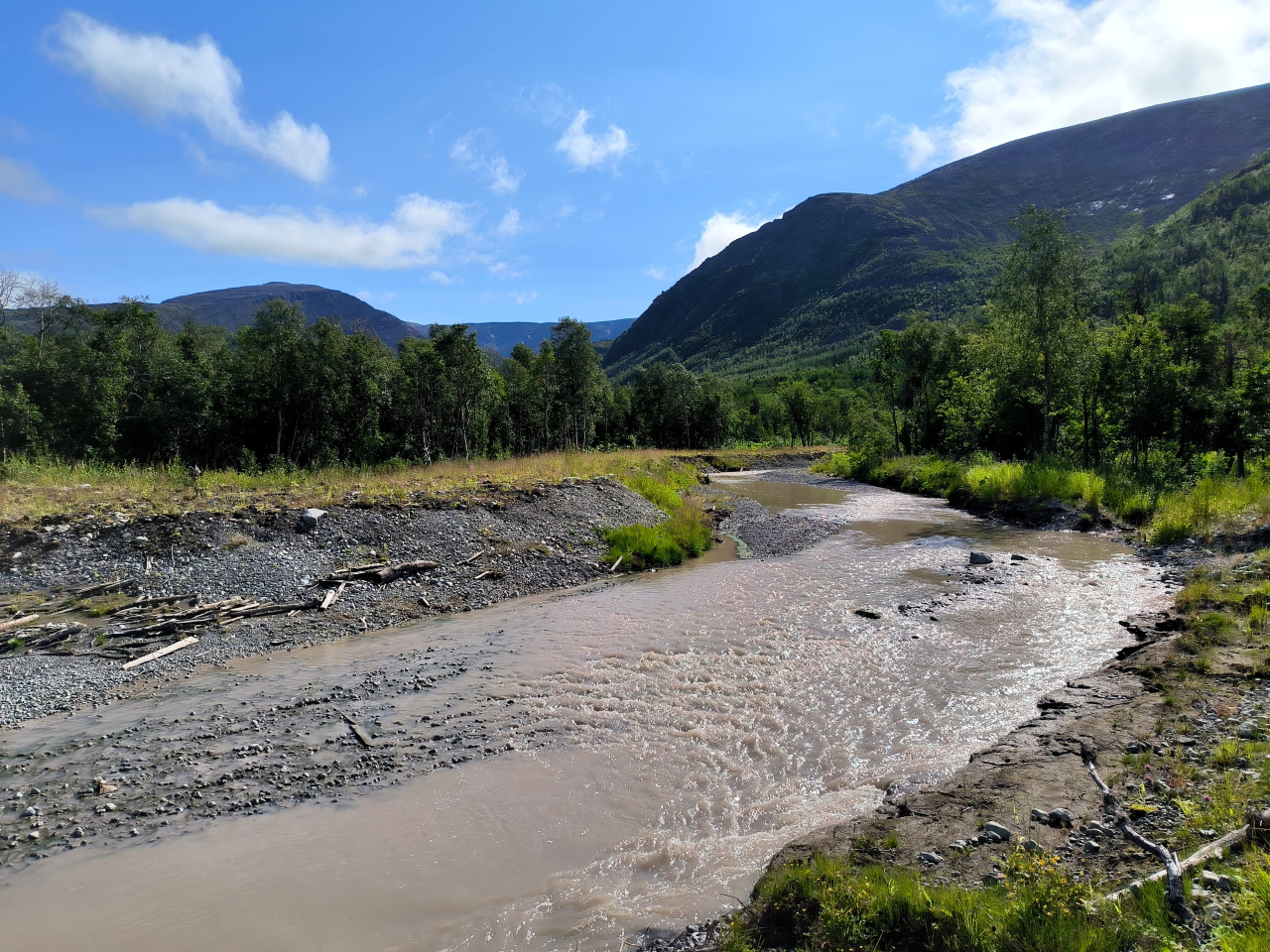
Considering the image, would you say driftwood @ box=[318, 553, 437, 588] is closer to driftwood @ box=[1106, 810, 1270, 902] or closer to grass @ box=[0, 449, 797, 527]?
grass @ box=[0, 449, 797, 527]

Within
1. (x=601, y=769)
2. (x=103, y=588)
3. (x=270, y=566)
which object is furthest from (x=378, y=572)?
(x=601, y=769)

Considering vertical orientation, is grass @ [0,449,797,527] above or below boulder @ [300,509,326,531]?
above

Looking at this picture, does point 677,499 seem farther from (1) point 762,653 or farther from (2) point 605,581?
(1) point 762,653

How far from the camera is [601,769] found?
26.5 ft

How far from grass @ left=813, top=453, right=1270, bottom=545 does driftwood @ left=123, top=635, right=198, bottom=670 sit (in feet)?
92.8

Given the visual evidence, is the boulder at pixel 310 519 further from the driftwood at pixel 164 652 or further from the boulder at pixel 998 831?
the boulder at pixel 998 831

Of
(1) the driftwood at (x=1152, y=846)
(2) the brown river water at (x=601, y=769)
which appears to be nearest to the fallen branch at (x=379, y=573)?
(2) the brown river water at (x=601, y=769)

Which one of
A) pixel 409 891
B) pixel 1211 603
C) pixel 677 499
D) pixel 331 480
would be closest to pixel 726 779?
pixel 409 891

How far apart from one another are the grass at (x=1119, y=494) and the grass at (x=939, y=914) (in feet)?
66.1

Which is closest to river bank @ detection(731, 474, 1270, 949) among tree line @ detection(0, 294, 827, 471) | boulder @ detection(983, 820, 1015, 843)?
boulder @ detection(983, 820, 1015, 843)

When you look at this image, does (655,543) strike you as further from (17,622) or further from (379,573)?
(17,622)

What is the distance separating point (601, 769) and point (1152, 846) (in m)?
5.87

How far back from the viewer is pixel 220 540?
16.2 meters

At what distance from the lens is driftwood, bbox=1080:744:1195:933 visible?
3960 millimetres
